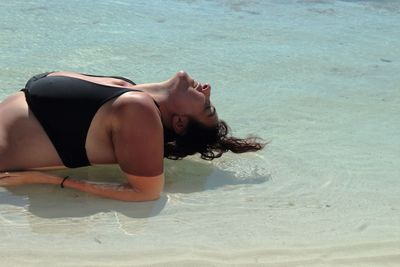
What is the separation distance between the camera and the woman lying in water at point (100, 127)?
2.65 metres

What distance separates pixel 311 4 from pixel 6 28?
3992 mm

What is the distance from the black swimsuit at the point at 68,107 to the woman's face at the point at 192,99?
0.29 metres

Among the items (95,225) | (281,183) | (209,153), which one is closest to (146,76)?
(209,153)

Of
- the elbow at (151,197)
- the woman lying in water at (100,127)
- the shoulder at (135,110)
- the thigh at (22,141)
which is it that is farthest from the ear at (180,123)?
the thigh at (22,141)

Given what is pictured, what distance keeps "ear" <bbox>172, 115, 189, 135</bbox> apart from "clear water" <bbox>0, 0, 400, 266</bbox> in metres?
0.26

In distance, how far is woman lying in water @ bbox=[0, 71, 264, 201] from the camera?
2652 mm

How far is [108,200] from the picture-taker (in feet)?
8.95

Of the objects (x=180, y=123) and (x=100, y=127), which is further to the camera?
(x=180, y=123)

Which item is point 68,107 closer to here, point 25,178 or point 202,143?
point 25,178

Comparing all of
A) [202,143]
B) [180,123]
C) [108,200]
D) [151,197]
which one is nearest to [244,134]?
[202,143]

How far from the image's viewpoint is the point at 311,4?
7.92 metres

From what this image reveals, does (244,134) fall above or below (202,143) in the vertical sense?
below

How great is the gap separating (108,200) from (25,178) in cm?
40

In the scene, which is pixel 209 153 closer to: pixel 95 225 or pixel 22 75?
pixel 95 225
